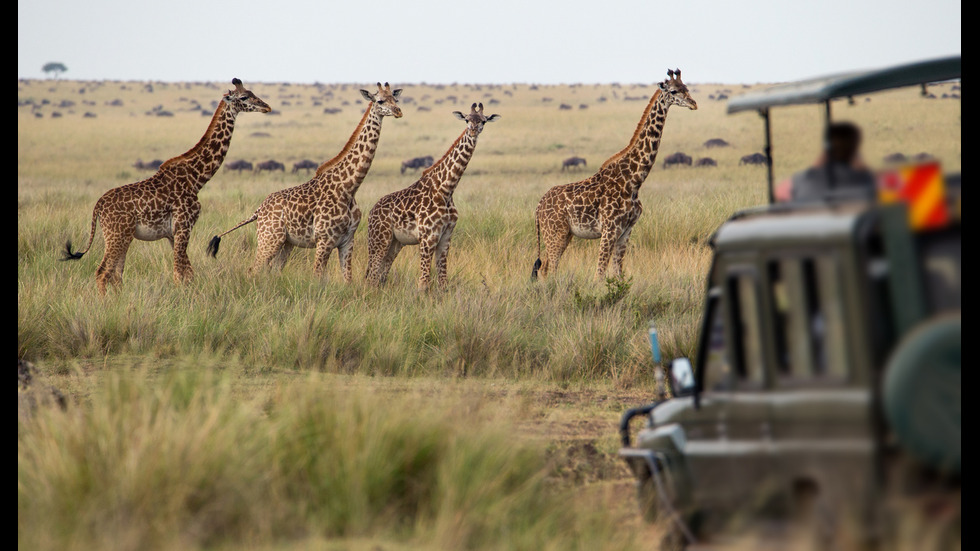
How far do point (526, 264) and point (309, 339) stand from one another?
5.41m

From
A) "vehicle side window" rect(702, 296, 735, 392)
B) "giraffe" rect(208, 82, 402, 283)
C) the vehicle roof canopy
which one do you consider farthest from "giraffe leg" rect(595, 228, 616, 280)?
the vehicle roof canopy

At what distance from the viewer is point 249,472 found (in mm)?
4449

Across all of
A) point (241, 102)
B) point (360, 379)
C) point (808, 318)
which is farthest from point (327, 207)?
point (808, 318)

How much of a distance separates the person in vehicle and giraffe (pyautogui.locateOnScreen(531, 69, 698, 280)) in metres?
8.53

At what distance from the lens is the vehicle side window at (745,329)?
344 cm

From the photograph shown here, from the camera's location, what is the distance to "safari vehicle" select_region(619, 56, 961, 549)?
274 cm

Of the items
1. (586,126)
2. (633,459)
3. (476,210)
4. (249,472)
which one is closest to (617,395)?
(633,459)

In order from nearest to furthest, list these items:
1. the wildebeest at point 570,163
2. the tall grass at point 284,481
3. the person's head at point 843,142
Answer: the person's head at point 843,142, the tall grass at point 284,481, the wildebeest at point 570,163

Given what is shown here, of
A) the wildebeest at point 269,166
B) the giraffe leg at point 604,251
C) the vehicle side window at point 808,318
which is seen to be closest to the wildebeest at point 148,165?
the wildebeest at point 269,166

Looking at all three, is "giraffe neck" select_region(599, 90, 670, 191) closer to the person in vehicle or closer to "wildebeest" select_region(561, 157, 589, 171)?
the person in vehicle

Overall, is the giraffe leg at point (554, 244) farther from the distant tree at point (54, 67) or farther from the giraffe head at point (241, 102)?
the distant tree at point (54, 67)
